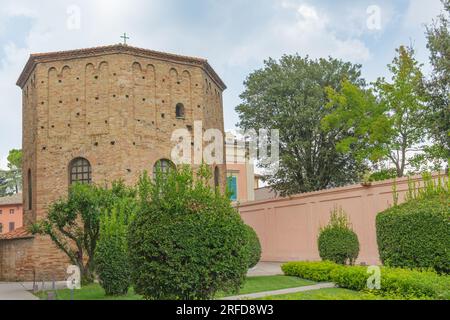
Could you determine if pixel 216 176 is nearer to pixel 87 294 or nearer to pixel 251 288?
pixel 87 294

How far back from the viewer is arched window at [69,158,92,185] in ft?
76.5

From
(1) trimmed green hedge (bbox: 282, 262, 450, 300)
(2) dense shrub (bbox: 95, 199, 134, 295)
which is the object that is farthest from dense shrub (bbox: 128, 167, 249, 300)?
(2) dense shrub (bbox: 95, 199, 134, 295)

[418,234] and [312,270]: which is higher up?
[418,234]

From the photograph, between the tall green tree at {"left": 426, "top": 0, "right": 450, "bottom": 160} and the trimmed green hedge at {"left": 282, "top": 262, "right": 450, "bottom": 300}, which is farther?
the tall green tree at {"left": 426, "top": 0, "right": 450, "bottom": 160}

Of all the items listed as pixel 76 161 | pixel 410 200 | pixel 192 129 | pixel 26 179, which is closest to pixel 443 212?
pixel 410 200

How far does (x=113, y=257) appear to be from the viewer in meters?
15.0

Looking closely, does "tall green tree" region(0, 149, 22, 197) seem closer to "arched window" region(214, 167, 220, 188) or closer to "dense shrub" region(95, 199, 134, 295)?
"arched window" region(214, 167, 220, 188)

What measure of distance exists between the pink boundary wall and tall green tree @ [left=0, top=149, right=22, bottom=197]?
148ft

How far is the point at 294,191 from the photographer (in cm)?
2798

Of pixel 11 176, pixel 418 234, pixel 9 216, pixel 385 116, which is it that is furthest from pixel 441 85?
pixel 11 176

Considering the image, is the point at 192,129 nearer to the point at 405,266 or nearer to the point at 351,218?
the point at 351,218

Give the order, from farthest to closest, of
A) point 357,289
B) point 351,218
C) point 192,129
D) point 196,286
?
point 192,129
point 351,218
point 357,289
point 196,286

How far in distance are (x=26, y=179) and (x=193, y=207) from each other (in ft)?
62.2

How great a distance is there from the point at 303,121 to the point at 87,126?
11296 mm
